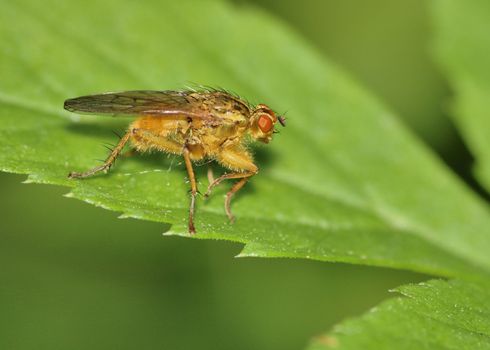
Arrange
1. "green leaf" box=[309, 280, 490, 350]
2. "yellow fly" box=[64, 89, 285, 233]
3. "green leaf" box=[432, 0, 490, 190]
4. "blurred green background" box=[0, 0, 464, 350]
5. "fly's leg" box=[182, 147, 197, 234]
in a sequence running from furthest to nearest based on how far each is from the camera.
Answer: "blurred green background" box=[0, 0, 464, 350] → "green leaf" box=[432, 0, 490, 190] → "yellow fly" box=[64, 89, 285, 233] → "fly's leg" box=[182, 147, 197, 234] → "green leaf" box=[309, 280, 490, 350]

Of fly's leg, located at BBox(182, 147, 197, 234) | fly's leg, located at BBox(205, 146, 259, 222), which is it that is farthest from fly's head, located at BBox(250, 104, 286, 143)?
fly's leg, located at BBox(182, 147, 197, 234)

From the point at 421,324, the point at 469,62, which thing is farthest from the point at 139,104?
the point at 469,62

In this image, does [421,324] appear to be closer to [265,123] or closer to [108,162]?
[265,123]

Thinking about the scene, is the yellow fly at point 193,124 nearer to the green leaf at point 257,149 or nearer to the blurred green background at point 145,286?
the green leaf at point 257,149

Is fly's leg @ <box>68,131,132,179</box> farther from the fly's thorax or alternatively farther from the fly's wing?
the fly's thorax

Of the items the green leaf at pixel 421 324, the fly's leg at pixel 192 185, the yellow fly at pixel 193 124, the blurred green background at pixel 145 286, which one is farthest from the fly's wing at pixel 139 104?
the green leaf at pixel 421 324

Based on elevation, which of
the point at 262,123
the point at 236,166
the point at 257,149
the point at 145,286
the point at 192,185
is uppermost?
the point at 262,123
